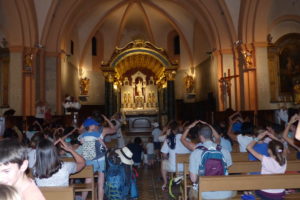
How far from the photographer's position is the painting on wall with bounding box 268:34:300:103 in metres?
14.5

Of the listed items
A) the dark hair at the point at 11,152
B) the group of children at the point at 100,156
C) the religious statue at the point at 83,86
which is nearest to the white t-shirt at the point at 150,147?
the group of children at the point at 100,156

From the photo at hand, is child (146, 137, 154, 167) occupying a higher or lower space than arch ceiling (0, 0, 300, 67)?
lower

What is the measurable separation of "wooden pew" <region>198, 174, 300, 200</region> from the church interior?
3.04 m

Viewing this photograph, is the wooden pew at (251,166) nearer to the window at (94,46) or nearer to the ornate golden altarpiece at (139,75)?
the ornate golden altarpiece at (139,75)

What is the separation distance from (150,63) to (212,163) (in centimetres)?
1966

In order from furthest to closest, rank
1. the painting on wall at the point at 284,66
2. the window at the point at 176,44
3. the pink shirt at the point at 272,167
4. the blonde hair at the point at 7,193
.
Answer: the window at the point at 176,44
the painting on wall at the point at 284,66
the pink shirt at the point at 272,167
the blonde hair at the point at 7,193

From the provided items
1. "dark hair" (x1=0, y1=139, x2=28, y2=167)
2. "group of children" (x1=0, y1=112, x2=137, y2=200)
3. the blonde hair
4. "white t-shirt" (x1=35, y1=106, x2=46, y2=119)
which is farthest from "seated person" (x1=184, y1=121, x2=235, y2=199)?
"white t-shirt" (x1=35, y1=106, x2=46, y2=119)

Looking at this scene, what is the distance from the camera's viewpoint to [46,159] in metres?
3.13

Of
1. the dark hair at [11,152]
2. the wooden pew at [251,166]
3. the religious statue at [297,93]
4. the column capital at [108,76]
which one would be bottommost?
the wooden pew at [251,166]

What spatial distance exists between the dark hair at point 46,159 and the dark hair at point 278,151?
2467mm

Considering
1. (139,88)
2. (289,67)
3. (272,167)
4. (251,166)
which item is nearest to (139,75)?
(139,88)

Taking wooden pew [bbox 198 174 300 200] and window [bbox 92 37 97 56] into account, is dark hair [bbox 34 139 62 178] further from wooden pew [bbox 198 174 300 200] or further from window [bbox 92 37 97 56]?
window [bbox 92 37 97 56]

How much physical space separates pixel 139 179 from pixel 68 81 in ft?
37.2

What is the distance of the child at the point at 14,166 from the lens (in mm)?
1955
